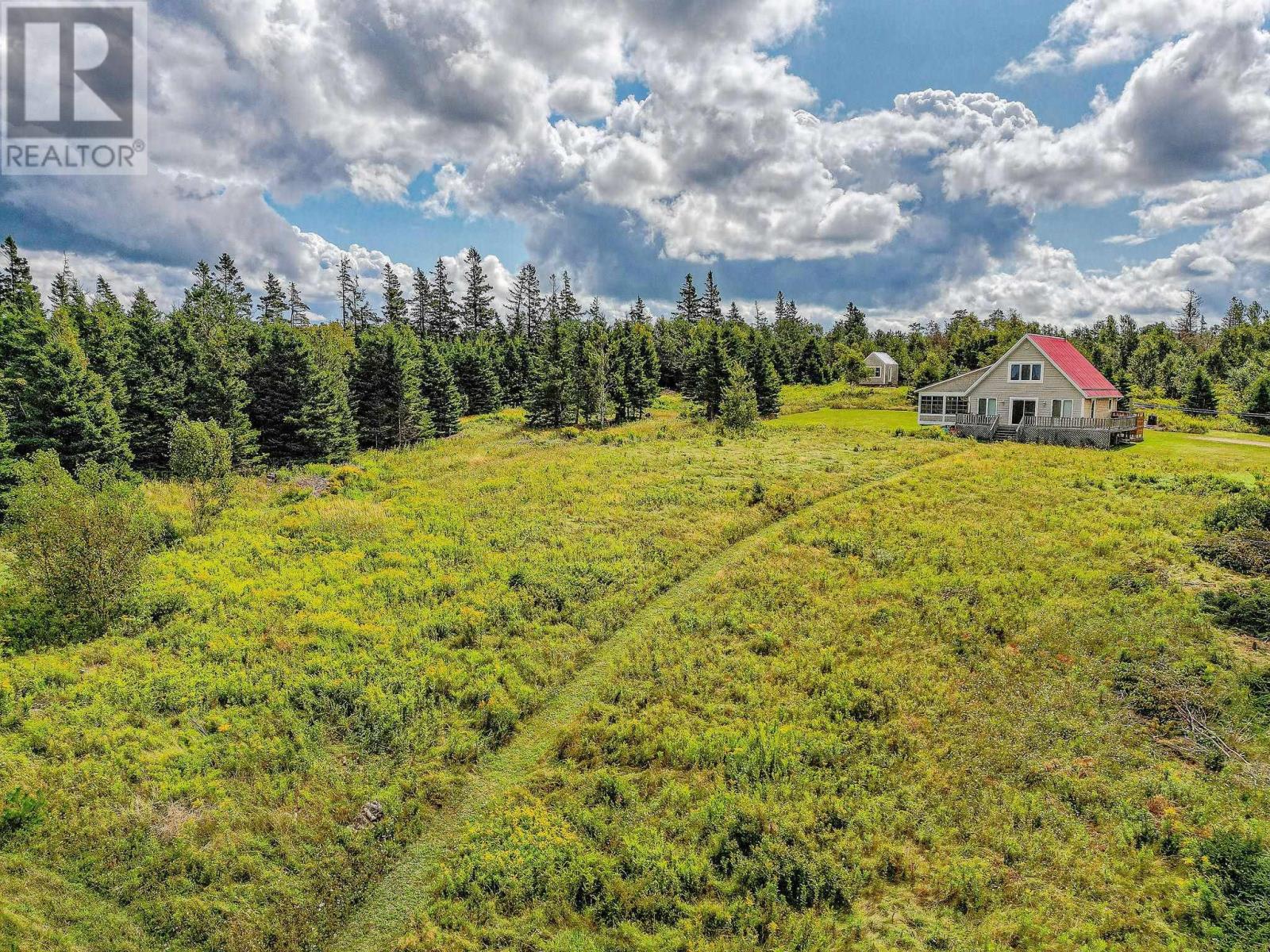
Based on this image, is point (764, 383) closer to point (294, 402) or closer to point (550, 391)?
point (550, 391)

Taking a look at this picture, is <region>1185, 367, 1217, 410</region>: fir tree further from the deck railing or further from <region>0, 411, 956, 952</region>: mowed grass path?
<region>0, 411, 956, 952</region>: mowed grass path

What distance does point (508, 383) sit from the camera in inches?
3349

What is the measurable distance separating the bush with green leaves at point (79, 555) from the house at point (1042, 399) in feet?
162

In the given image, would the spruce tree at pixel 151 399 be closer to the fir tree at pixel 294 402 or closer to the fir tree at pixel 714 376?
the fir tree at pixel 294 402

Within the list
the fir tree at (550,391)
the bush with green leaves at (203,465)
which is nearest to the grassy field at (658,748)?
the bush with green leaves at (203,465)

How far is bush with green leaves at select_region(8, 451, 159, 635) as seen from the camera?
54.4 ft

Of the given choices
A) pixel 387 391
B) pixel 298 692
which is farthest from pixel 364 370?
pixel 298 692

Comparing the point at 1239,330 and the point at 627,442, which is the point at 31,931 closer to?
the point at 627,442

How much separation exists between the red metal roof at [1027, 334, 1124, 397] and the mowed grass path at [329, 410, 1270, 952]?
2621 centimetres

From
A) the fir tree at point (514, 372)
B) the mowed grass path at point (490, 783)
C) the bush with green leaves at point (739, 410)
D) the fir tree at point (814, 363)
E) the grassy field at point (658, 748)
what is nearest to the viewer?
the grassy field at point (658, 748)

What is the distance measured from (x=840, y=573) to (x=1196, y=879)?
11.5m

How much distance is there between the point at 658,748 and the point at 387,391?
4903 cm

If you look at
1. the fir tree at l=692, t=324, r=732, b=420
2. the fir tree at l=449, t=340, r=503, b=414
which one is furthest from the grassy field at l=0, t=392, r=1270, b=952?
the fir tree at l=449, t=340, r=503, b=414

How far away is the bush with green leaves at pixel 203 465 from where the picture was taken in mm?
24562
